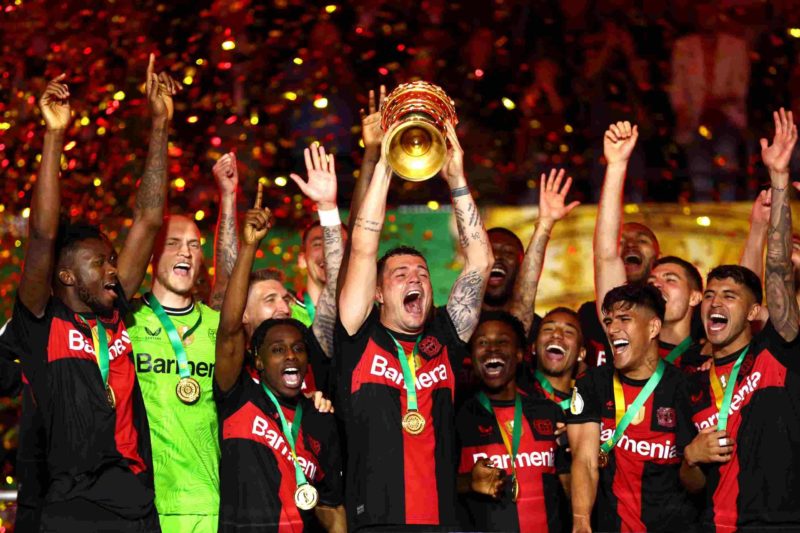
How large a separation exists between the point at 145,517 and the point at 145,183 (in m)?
1.36

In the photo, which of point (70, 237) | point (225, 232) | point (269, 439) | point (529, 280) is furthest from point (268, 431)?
point (529, 280)

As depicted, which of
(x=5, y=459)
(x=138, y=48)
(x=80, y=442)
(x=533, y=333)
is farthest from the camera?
(x=138, y=48)

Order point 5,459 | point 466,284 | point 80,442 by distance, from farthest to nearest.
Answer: point 5,459
point 466,284
point 80,442

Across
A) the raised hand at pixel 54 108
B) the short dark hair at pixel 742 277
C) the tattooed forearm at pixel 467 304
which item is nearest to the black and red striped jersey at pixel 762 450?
the short dark hair at pixel 742 277

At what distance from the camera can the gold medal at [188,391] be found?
213 inches

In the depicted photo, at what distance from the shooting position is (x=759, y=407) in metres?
5.27

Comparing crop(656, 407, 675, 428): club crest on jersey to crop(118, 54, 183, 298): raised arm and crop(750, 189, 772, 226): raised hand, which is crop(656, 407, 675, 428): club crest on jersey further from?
crop(118, 54, 183, 298): raised arm

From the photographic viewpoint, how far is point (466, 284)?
5.40 m

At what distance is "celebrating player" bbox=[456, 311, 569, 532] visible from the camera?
17.9 ft

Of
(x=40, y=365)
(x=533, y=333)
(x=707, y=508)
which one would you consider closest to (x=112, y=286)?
(x=40, y=365)

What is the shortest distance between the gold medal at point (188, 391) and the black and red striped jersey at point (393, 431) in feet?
1.90

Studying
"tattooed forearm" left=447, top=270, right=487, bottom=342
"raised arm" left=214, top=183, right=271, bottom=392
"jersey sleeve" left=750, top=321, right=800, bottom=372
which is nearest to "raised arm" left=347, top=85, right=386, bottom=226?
"raised arm" left=214, top=183, right=271, bottom=392

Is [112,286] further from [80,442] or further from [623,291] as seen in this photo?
[623,291]

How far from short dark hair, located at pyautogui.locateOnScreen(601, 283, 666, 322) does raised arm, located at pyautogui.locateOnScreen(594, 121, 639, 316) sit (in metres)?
0.34
